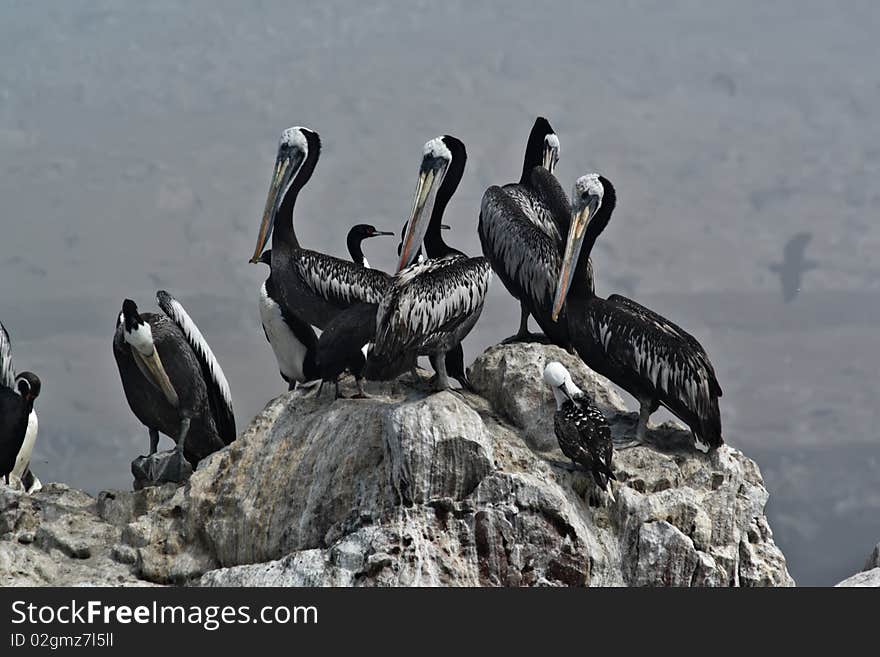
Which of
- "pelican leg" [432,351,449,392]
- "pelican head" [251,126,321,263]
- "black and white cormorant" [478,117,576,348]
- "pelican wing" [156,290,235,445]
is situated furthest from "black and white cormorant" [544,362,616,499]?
"pelican head" [251,126,321,263]

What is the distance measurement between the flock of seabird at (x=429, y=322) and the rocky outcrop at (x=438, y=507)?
13.3 inches

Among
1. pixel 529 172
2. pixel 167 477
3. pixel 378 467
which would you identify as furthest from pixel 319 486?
pixel 529 172

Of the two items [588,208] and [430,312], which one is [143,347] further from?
[588,208]

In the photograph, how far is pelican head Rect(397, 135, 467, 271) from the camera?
41.7 ft

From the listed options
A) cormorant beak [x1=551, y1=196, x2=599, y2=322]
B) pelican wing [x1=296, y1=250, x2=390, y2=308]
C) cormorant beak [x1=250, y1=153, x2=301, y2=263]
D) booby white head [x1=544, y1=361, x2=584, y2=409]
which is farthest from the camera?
cormorant beak [x1=250, y1=153, x2=301, y2=263]

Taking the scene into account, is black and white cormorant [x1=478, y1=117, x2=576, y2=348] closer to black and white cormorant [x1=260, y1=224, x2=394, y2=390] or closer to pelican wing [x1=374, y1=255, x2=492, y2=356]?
pelican wing [x1=374, y1=255, x2=492, y2=356]

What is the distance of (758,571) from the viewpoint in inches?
416

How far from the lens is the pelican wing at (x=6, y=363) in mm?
14331

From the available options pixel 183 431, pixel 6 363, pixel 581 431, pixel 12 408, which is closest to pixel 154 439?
pixel 183 431

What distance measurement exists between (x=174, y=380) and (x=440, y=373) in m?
3.29

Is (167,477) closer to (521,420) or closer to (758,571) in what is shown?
(521,420)

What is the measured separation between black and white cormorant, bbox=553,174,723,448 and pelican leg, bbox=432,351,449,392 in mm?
1489

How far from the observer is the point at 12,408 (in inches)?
528

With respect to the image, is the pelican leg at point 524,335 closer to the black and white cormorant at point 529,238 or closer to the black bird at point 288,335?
the black and white cormorant at point 529,238
